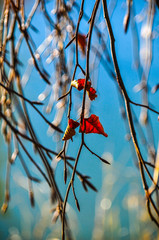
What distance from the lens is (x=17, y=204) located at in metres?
1.96

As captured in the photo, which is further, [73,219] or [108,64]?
[73,219]

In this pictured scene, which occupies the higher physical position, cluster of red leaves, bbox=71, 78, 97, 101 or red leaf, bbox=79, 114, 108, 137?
cluster of red leaves, bbox=71, 78, 97, 101

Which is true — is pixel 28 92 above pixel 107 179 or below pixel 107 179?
above

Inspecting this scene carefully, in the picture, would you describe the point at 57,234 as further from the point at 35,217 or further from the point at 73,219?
the point at 35,217

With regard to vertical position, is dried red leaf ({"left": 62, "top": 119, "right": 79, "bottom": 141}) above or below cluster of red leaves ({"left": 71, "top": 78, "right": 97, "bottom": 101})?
below

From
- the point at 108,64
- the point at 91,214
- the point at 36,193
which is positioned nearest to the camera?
the point at 108,64

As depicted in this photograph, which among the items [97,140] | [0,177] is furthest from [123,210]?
[0,177]

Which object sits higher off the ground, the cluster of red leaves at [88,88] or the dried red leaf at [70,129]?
the cluster of red leaves at [88,88]

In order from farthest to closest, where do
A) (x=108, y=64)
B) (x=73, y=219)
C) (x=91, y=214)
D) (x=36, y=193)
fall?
(x=91, y=214) < (x=36, y=193) < (x=73, y=219) < (x=108, y=64)

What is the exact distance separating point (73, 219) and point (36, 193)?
0.34 meters

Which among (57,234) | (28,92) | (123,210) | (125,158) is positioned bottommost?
(57,234)

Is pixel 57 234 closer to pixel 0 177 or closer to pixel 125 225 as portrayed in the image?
→ pixel 125 225

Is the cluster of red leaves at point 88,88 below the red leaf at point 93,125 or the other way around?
Answer: the other way around

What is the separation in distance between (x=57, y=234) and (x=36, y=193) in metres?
0.30
